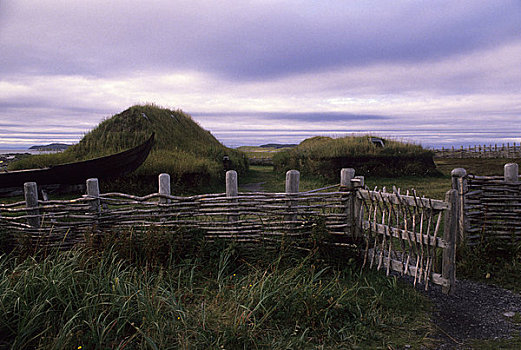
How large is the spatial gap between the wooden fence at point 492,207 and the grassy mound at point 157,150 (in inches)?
311

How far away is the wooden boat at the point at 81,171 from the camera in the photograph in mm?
8242

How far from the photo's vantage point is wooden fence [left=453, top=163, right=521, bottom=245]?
5180 mm

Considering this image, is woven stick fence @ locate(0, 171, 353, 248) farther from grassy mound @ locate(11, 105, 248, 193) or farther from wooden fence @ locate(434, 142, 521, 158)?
wooden fence @ locate(434, 142, 521, 158)

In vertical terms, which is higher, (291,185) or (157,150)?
(157,150)

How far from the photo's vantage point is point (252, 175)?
17.2 metres

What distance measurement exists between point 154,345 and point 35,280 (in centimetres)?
160

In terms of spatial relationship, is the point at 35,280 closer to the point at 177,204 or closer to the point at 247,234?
the point at 177,204

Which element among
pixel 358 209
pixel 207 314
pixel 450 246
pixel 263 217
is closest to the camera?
pixel 207 314

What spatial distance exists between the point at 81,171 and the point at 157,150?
474cm

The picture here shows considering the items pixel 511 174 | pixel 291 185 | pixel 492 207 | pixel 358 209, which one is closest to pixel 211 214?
pixel 291 185

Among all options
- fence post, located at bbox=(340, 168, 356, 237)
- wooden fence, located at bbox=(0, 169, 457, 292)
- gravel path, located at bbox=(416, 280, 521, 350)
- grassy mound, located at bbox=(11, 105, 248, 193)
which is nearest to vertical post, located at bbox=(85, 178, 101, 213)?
wooden fence, located at bbox=(0, 169, 457, 292)

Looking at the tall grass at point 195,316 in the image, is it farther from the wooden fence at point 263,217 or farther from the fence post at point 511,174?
the fence post at point 511,174

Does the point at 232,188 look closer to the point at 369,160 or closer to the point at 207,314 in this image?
the point at 207,314

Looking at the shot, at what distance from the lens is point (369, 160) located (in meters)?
14.4
